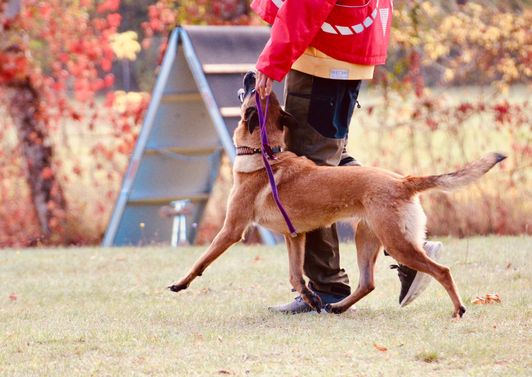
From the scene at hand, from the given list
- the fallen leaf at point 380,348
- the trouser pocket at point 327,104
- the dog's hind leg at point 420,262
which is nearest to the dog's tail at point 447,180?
the dog's hind leg at point 420,262

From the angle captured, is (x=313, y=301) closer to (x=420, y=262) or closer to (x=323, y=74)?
(x=420, y=262)

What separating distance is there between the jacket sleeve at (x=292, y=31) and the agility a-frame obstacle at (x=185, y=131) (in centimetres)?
306

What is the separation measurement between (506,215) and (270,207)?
4.56 metres

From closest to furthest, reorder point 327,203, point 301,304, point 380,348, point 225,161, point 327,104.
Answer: point 380,348 → point 327,203 → point 327,104 → point 301,304 → point 225,161

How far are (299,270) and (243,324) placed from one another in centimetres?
44

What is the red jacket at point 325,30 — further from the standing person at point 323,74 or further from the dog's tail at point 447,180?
the dog's tail at point 447,180

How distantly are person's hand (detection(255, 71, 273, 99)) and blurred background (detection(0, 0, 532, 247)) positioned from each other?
14.4 ft

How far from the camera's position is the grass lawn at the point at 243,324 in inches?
155

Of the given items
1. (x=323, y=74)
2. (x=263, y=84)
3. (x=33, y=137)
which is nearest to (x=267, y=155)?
(x=263, y=84)

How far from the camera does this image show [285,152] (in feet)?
16.4

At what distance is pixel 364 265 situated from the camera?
5.02 m

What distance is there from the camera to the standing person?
4691mm

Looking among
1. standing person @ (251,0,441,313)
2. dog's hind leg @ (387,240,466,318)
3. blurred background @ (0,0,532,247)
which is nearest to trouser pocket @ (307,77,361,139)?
standing person @ (251,0,441,313)

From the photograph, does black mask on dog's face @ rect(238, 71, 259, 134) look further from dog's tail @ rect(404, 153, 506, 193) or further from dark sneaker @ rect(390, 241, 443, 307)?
dark sneaker @ rect(390, 241, 443, 307)
